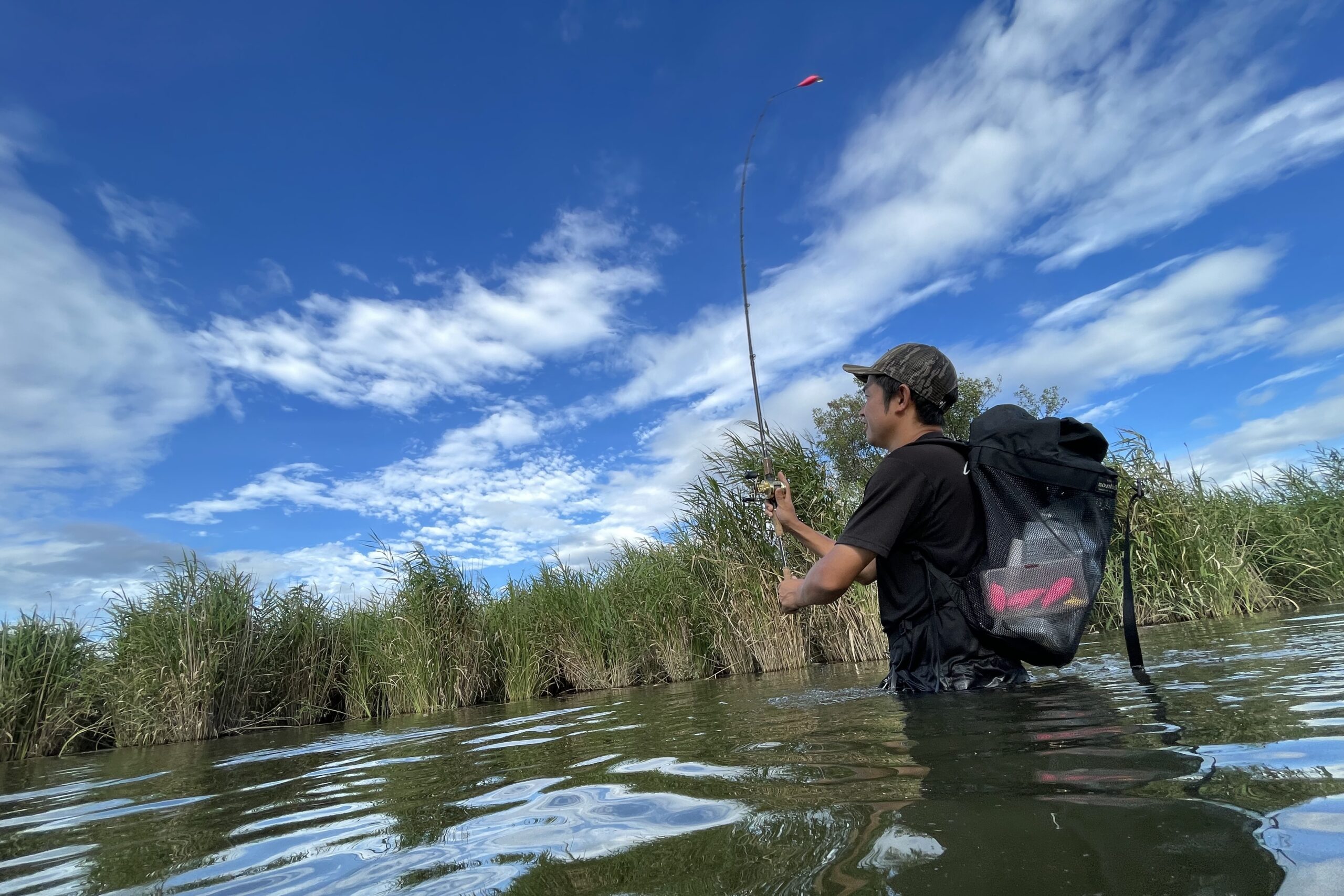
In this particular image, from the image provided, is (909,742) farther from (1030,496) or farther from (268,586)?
(268,586)

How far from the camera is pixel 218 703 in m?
9.75

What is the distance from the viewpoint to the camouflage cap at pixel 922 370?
3.72m

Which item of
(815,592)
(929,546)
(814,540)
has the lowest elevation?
(815,592)

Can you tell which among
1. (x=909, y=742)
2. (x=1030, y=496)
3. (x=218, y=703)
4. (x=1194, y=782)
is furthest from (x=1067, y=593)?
(x=218, y=703)

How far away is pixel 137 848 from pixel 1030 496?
3.64 metres

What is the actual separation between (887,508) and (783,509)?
1.00m

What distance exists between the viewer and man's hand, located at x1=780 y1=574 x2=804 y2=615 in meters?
3.69

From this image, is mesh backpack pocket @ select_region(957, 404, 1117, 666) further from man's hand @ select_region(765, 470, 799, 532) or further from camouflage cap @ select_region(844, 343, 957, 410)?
man's hand @ select_region(765, 470, 799, 532)

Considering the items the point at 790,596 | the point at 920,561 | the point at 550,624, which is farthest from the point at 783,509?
the point at 550,624

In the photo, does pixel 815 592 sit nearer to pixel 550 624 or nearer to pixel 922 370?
pixel 922 370

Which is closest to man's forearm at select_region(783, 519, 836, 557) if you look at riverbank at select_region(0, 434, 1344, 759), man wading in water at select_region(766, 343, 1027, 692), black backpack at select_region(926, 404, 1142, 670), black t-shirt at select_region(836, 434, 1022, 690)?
man wading in water at select_region(766, 343, 1027, 692)

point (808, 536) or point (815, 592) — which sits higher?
point (808, 536)

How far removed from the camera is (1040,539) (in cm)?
323

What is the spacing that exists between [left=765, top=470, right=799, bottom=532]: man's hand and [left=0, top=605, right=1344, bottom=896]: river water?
39.2 inches
